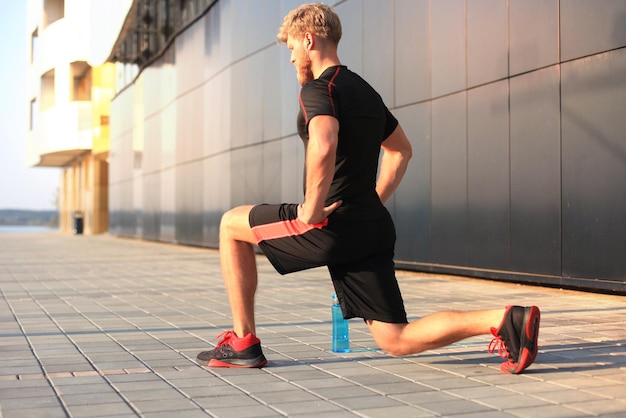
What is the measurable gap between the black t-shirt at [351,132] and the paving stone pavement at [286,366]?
914 millimetres

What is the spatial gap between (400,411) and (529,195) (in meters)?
6.94

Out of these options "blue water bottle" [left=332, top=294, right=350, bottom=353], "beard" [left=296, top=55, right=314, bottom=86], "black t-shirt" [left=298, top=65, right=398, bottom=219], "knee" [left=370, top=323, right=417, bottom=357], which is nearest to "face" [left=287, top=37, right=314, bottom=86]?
"beard" [left=296, top=55, right=314, bottom=86]

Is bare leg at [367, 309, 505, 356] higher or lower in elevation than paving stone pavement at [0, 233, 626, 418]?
higher

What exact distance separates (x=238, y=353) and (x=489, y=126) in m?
7.05

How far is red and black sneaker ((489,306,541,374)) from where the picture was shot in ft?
13.4

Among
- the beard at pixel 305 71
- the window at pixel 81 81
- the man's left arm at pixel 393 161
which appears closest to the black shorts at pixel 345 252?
the man's left arm at pixel 393 161

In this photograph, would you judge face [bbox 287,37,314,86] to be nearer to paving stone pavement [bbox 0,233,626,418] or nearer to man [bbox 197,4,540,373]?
man [bbox 197,4,540,373]

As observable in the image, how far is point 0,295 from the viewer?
9.59 m

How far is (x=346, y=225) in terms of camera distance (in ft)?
14.1

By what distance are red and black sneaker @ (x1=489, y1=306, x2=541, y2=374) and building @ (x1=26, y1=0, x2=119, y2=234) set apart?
38506 mm

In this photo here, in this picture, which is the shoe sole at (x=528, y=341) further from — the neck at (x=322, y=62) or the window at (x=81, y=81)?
the window at (x=81, y=81)

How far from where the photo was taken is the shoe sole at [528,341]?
161 inches

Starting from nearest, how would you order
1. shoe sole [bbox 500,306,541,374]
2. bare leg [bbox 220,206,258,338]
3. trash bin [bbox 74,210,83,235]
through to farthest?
shoe sole [bbox 500,306,541,374] → bare leg [bbox 220,206,258,338] → trash bin [bbox 74,210,83,235]

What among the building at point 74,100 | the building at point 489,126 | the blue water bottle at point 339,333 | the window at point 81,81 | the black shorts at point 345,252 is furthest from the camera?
the window at point 81,81
